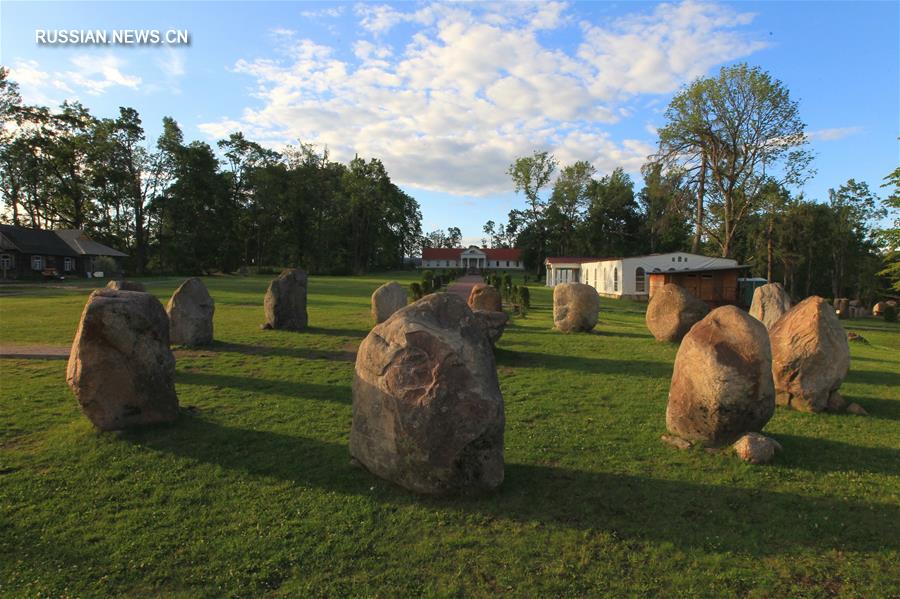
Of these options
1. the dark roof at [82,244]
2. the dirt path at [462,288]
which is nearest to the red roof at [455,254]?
the dirt path at [462,288]

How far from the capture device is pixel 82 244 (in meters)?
51.4

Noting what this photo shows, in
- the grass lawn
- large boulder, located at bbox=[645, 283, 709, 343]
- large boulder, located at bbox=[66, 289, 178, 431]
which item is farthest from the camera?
large boulder, located at bbox=[645, 283, 709, 343]

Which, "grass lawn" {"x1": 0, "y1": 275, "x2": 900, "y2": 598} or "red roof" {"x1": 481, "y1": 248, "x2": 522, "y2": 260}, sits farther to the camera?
"red roof" {"x1": 481, "y1": 248, "x2": 522, "y2": 260}

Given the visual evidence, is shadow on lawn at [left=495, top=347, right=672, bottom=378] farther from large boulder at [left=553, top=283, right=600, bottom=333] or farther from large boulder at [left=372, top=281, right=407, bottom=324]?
large boulder at [left=372, top=281, right=407, bottom=324]

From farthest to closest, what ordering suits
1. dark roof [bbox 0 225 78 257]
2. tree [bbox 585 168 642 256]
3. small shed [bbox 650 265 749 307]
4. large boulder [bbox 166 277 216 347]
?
tree [bbox 585 168 642 256] < dark roof [bbox 0 225 78 257] < small shed [bbox 650 265 749 307] < large boulder [bbox 166 277 216 347]

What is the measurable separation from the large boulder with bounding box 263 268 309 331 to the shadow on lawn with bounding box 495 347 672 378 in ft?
24.3

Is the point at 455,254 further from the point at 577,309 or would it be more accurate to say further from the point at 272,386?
the point at 272,386

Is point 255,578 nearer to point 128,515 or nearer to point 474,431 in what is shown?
point 128,515

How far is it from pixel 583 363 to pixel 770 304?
26.8 ft

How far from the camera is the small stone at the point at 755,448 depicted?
22.0 ft

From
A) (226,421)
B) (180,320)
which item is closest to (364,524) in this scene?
(226,421)

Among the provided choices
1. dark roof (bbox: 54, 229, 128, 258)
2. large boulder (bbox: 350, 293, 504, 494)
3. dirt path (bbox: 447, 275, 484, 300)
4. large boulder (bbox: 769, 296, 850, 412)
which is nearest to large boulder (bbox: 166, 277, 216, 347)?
large boulder (bbox: 350, 293, 504, 494)

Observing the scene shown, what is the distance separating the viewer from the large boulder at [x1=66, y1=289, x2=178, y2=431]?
7.18 m

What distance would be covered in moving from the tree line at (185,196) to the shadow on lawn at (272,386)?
51.6 meters
